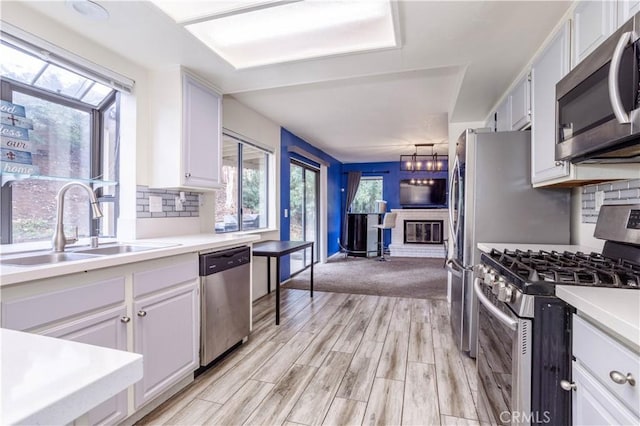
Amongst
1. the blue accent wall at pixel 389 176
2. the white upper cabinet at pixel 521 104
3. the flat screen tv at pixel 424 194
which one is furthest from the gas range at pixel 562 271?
the blue accent wall at pixel 389 176

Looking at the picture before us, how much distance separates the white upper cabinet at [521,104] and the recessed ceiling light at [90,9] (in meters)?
2.78

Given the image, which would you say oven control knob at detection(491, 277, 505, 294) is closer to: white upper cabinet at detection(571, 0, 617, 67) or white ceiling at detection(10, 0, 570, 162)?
white upper cabinet at detection(571, 0, 617, 67)

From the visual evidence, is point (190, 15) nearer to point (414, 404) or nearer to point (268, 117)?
point (268, 117)

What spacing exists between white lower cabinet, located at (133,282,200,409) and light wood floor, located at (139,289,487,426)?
0.16 m

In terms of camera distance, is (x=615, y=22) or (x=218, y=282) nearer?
(x=615, y=22)

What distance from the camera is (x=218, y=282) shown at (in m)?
2.27

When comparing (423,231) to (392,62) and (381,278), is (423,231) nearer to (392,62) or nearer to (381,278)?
(381,278)

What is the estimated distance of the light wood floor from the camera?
175cm

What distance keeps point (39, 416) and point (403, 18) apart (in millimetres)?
2160

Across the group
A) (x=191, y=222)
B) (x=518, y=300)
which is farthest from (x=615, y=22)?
(x=191, y=222)

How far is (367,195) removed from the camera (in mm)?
8484

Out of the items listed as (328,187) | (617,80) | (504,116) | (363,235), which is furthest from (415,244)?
(617,80)

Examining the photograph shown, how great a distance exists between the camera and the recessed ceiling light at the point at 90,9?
1.70 metres

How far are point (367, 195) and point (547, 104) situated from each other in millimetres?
6667
